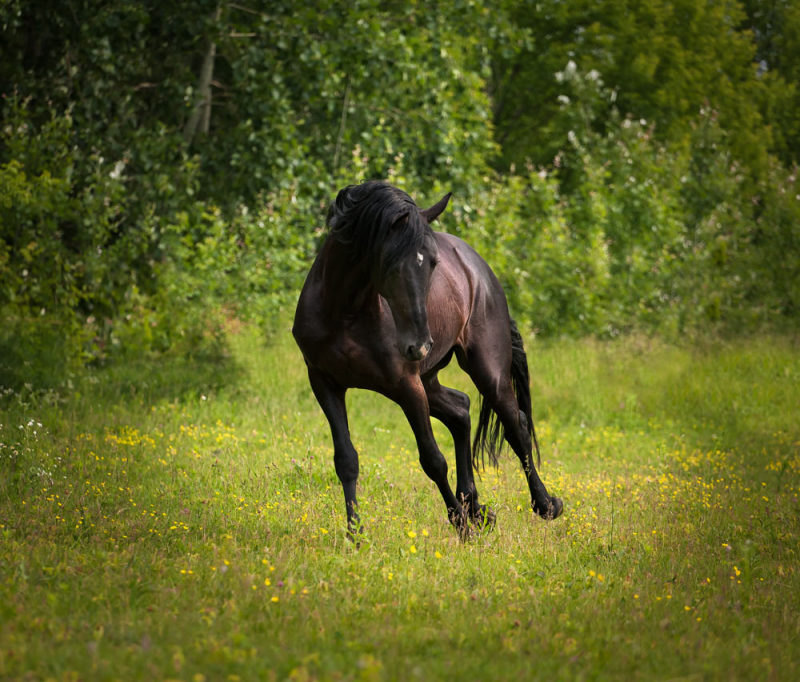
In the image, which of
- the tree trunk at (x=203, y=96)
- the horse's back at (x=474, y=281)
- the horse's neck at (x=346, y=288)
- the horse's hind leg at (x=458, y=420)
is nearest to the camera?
the horse's neck at (x=346, y=288)

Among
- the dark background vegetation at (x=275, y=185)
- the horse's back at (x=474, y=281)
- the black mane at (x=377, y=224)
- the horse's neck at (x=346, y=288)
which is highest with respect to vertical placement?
the black mane at (x=377, y=224)

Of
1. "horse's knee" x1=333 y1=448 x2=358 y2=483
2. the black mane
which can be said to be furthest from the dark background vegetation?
the black mane

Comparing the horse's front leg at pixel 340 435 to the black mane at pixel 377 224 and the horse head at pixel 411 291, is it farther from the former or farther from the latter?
the horse head at pixel 411 291

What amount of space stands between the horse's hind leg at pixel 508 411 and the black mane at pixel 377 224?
1.78 meters

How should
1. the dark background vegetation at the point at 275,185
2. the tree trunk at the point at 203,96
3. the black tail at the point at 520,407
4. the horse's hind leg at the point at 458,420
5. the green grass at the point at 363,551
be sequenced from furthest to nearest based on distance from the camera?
the tree trunk at the point at 203,96, the dark background vegetation at the point at 275,185, the black tail at the point at 520,407, the horse's hind leg at the point at 458,420, the green grass at the point at 363,551

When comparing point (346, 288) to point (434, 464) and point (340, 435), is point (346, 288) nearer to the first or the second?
point (340, 435)

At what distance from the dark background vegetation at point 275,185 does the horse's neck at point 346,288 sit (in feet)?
18.8

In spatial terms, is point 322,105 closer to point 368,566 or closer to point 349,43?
point 349,43

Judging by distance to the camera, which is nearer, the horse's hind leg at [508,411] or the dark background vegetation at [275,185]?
the horse's hind leg at [508,411]

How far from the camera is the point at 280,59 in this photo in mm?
15164

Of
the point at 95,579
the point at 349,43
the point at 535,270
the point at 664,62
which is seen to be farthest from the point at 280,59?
the point at 664,62

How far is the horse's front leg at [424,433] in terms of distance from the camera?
5884mm

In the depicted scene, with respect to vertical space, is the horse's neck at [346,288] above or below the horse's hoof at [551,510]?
above

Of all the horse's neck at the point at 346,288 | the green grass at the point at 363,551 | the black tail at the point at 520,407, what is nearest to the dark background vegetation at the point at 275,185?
the green grass at the point at 363,551
